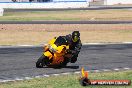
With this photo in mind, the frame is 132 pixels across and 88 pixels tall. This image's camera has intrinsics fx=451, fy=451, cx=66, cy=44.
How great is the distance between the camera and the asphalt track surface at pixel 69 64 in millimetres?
15719

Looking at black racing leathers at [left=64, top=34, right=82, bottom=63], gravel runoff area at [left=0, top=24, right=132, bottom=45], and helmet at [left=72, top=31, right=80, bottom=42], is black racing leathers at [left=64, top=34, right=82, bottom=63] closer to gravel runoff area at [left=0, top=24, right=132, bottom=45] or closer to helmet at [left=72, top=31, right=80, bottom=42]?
helmet at [left=72, top=31, right=80, bottom=42]

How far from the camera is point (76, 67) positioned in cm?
1698

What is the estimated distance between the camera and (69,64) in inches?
706

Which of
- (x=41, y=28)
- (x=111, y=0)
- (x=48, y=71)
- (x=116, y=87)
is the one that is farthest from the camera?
(x=111, y=0)

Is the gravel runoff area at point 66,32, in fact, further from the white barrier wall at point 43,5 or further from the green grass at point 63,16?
the white barrier wall at point 43,5

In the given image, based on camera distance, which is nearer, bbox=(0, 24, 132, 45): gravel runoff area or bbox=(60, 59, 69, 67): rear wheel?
bbox=(60, 59, 69, 67): rear wheel

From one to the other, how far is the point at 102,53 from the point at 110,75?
7.79 m

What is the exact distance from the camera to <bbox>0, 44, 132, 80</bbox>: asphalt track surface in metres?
15.7

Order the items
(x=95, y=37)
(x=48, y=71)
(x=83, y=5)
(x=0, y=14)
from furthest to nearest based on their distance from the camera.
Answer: (x=83, y=5) < (x=0, y=14) < (x=95, y=37) < (x=48, y=71)

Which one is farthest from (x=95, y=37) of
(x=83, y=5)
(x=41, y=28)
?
(x=83, y=5)

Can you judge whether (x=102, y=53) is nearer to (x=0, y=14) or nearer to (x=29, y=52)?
(x=29, y=52)

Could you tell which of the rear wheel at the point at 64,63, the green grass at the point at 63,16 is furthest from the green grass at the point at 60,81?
the green grass at the point at 63,16

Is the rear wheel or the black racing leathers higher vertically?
the black racing leathers

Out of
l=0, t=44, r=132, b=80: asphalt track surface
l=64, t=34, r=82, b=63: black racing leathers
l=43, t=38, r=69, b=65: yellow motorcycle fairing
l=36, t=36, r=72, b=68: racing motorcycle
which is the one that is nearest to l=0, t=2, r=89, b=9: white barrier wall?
l=0, t=44, r=132, b=80: asphalt track surface
